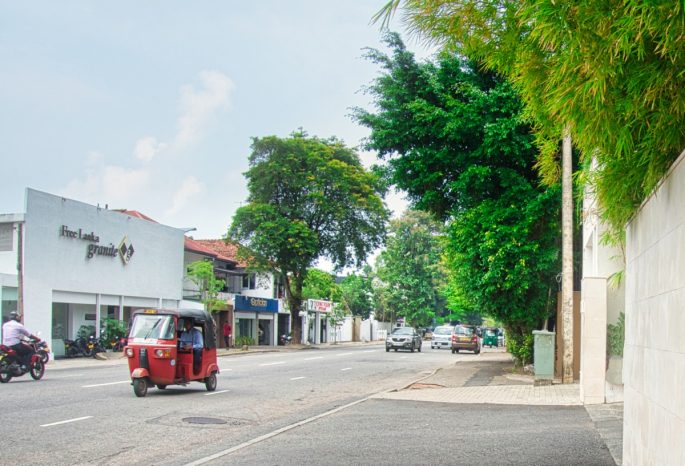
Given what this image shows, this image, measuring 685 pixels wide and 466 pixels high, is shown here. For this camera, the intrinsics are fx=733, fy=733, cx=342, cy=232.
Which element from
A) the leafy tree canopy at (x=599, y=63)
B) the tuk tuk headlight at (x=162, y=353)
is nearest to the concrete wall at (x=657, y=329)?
the leafy tree canopy at (x=599, y=63)

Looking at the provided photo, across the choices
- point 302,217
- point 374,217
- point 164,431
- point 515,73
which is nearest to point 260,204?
point 302,217

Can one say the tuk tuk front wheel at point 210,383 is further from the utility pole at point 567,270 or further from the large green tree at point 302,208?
the large green tree at point 302,208

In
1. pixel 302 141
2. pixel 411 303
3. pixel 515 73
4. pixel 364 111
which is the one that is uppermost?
pixel 302 141

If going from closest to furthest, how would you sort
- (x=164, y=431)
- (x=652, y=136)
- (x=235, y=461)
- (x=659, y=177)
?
1. (x=652, y=136)
2. (x=659, y=177)
3. (x=235, y=461)
4. (x=164, y=431)

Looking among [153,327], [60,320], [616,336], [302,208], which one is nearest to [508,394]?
[616,336]

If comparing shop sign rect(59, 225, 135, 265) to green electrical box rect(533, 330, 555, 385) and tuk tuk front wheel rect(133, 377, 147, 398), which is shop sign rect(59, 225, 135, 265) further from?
green electrical box rect(533, 330, 555, 385)

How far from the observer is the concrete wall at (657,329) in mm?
5039

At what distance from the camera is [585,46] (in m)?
4.64

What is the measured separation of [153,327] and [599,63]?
13.3m

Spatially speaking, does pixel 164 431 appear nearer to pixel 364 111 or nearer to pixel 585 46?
pixel 585 46

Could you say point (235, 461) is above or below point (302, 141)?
below

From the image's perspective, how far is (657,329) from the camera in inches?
230

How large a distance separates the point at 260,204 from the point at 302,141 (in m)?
5.47

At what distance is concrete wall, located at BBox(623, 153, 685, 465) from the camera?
5.04m
